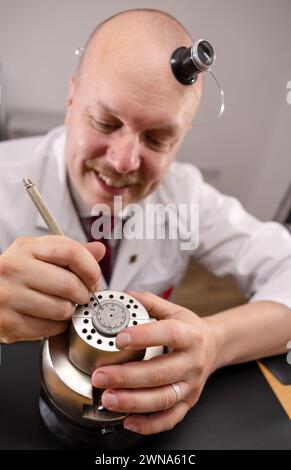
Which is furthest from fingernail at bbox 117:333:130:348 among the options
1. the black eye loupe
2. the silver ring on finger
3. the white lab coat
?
the white lab coat

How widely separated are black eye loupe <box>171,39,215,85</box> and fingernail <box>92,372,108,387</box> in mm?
281

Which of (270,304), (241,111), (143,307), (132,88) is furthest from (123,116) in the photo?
(270,304)

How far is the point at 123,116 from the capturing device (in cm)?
47

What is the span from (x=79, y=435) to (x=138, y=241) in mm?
461

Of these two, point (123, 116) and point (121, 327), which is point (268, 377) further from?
point (123, 116)

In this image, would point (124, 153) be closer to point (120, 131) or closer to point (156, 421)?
point (120, 131)

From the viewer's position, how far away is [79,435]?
1.15 feet

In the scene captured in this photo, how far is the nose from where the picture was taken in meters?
0.49

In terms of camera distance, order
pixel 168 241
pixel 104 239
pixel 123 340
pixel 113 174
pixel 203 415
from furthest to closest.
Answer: pixel 168 241
pixel 104 239
pixel 113 174
pixel 203 415
pixel 123 340

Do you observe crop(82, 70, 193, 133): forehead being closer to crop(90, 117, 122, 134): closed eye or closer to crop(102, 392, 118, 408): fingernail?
crop(90, 117, 122, 134): closed eye

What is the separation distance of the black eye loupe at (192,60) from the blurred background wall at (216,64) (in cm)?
5

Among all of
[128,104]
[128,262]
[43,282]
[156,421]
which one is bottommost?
[128,262]

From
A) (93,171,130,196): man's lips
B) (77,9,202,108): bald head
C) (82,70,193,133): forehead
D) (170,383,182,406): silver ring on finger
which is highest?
(77,9,202,108): bald head

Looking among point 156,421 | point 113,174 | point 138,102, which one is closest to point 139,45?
point 138,102
